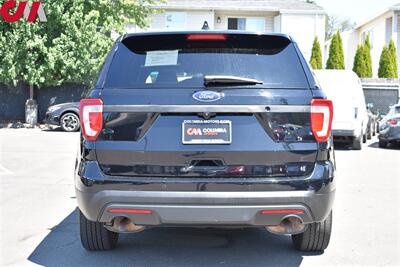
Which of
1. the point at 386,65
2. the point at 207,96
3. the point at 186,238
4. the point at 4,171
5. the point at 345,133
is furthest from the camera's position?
the point at 386,65

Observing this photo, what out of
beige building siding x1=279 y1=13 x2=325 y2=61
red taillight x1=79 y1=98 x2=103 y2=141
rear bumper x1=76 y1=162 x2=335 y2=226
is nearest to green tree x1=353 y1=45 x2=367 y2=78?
beige building siding x1=279 y1=13 x2=325 y2=61

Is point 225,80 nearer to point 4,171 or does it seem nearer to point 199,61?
point 199,61

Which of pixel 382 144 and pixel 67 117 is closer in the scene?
pixel 382 144

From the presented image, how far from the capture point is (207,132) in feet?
12.2

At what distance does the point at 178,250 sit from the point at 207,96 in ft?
5.68

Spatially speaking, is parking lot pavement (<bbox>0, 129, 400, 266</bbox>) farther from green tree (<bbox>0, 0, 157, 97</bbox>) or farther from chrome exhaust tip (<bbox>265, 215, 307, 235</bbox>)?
green tree (<bbox>0, 0, 157, 97</bbox>)

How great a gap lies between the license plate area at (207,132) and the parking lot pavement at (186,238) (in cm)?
129

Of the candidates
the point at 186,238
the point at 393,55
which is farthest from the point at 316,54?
the point at 186,238

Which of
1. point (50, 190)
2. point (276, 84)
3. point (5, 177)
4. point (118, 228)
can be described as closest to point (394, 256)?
point (276, 84)

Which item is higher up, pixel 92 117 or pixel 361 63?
pixel 92 117

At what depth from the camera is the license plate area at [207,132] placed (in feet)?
12.2

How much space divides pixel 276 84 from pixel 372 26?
32.5 m

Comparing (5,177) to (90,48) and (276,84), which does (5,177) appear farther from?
(90,48)

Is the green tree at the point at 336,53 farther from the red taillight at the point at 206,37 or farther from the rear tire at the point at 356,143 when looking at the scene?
the red taillight at the point at 206,37
